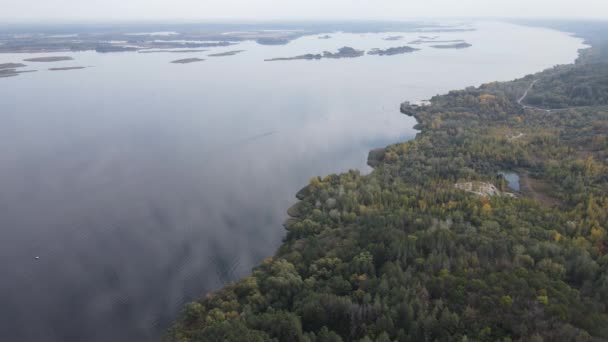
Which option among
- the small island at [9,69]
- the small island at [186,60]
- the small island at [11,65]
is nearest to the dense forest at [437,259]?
the small island at [186,60]

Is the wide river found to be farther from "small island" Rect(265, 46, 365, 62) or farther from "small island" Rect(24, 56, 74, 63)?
"small island" Rect(265, 46, 365, 62)

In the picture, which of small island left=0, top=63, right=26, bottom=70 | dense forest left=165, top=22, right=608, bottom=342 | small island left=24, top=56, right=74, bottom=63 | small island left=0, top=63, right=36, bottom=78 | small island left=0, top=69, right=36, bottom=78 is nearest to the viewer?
dense forest left=165, top=22, right=608, bottom=342

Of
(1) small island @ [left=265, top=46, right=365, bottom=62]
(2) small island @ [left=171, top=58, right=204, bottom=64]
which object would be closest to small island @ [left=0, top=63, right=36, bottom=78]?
(2) small island @ [left=171, top=58, right=204, bottom=64]

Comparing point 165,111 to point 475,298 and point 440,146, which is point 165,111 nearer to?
point 440,146

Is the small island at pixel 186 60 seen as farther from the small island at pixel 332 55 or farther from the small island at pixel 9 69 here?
the small island at pixel 9 69

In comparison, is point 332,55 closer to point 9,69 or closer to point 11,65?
point 9,69
